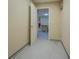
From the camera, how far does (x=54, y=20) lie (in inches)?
204

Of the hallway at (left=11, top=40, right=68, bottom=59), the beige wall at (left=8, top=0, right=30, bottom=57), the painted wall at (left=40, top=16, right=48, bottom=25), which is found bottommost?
the hallway at (left=11, top=40, right=68, bottom=59)

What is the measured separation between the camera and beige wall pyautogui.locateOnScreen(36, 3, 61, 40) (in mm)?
5094

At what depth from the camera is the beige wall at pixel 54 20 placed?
5.09 metres

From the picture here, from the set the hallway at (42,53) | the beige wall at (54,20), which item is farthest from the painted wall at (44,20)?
the hallway at (42,53)

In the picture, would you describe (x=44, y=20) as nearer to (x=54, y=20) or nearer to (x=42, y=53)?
(x=54, y=20)

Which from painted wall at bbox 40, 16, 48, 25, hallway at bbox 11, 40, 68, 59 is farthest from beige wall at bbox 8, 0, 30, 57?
painted wall at bbox 40, 16, 48, 25

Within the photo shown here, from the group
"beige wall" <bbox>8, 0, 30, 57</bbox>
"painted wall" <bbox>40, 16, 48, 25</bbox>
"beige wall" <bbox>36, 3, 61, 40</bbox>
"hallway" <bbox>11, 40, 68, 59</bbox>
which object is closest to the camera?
"beige wall" <bbox>8, 0, 30, 57</bbox>

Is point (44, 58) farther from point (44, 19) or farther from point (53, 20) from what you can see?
point (44, 19)

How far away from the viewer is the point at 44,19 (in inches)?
423

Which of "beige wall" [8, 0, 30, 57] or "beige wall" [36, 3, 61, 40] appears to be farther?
"beige wall" [36, 3, 61, 40]

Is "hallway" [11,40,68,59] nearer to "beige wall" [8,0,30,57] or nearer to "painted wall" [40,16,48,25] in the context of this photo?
"beige wall" [8,0,30,57]

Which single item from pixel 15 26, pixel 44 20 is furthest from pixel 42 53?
pixel 44 20
